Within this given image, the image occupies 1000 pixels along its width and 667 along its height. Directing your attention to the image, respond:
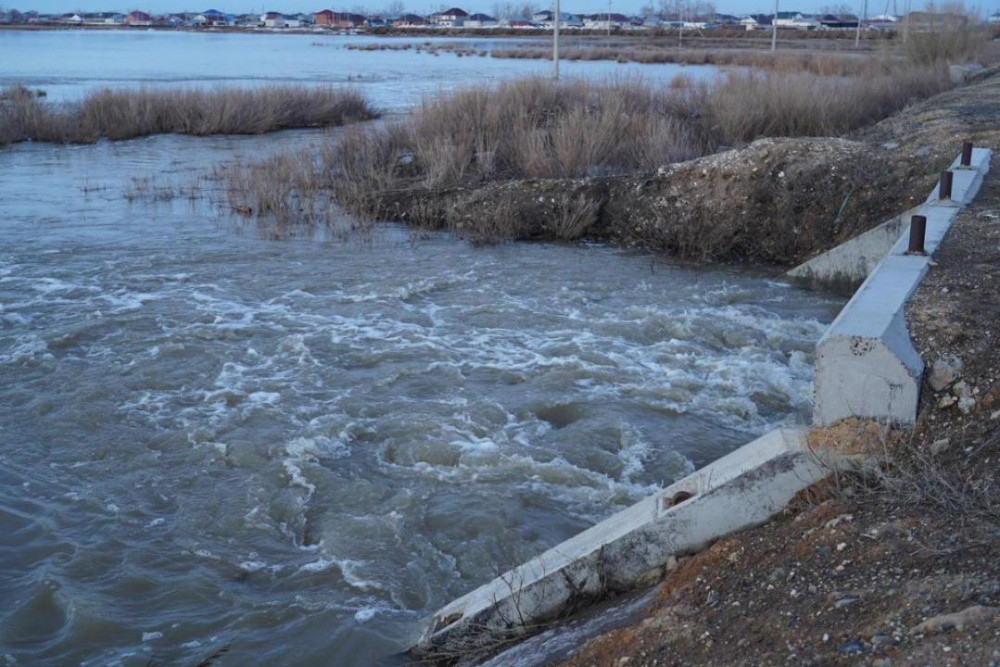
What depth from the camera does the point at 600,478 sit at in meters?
7.07

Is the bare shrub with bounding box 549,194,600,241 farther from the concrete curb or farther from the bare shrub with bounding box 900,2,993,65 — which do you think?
the bare shrub with bounding box 900,2,993,65

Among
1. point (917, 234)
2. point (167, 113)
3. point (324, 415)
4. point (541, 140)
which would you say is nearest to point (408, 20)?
point (167, 113)

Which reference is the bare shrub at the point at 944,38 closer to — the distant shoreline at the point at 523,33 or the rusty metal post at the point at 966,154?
the rusty metal post at the point at 966,154

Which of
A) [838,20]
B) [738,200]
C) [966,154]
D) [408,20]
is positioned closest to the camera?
[966,154]

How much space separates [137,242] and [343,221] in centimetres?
292

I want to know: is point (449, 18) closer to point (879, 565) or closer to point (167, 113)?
point (167, 113)

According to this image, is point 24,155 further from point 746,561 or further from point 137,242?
point 746,561

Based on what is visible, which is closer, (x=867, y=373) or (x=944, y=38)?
(x=867, y=373)

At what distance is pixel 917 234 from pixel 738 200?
6.25m

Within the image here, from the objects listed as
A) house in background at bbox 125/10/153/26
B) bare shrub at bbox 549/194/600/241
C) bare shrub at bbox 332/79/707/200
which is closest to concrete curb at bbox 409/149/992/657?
bare shrub at bbox 549/194/600/241

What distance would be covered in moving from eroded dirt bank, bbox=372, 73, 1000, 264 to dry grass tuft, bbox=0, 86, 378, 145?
1077 centimetres

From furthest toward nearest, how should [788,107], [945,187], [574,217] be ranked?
[788,107] → [574,217] → [945,187]

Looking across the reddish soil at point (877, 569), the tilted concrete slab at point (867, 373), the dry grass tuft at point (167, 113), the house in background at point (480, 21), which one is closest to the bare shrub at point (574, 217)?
the reddish soil at point (877, 569)

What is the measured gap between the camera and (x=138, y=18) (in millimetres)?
189125
